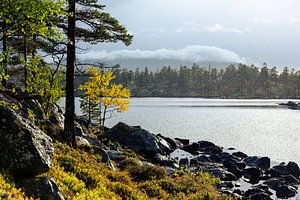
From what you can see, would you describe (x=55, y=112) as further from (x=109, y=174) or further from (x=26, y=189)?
(x=26, y=189)

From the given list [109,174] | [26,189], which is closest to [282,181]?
[109,174]

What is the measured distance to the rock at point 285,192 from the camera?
81.0 feet

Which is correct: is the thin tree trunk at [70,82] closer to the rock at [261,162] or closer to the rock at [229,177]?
the rock at [229,177]

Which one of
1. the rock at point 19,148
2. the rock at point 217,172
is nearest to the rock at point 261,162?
the rock at point 217,172

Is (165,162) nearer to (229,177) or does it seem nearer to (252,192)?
(229,177)

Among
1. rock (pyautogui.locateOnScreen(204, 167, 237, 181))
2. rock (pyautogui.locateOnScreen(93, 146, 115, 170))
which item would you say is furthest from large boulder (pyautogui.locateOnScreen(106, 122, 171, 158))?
rock (pyautogui.locateOnScreen(93, 146, 115, 170))

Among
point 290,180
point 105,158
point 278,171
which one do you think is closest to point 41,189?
point 105,158

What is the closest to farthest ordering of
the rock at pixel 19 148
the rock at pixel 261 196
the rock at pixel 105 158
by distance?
the rock at pixel 19 148
the rock at pixel 105 158
the rock at pixel 261 196

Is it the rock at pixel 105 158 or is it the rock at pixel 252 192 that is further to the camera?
the rock at pixel 252 192

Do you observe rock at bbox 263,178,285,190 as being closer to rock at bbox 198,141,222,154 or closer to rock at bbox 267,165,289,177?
rock at bbox 267,165,289,177

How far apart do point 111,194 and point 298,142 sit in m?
42.5

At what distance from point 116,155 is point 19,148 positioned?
16.3 meters

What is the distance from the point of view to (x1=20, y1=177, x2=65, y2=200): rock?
929cm

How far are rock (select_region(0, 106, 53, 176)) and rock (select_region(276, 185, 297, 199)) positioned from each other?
19.8 m
